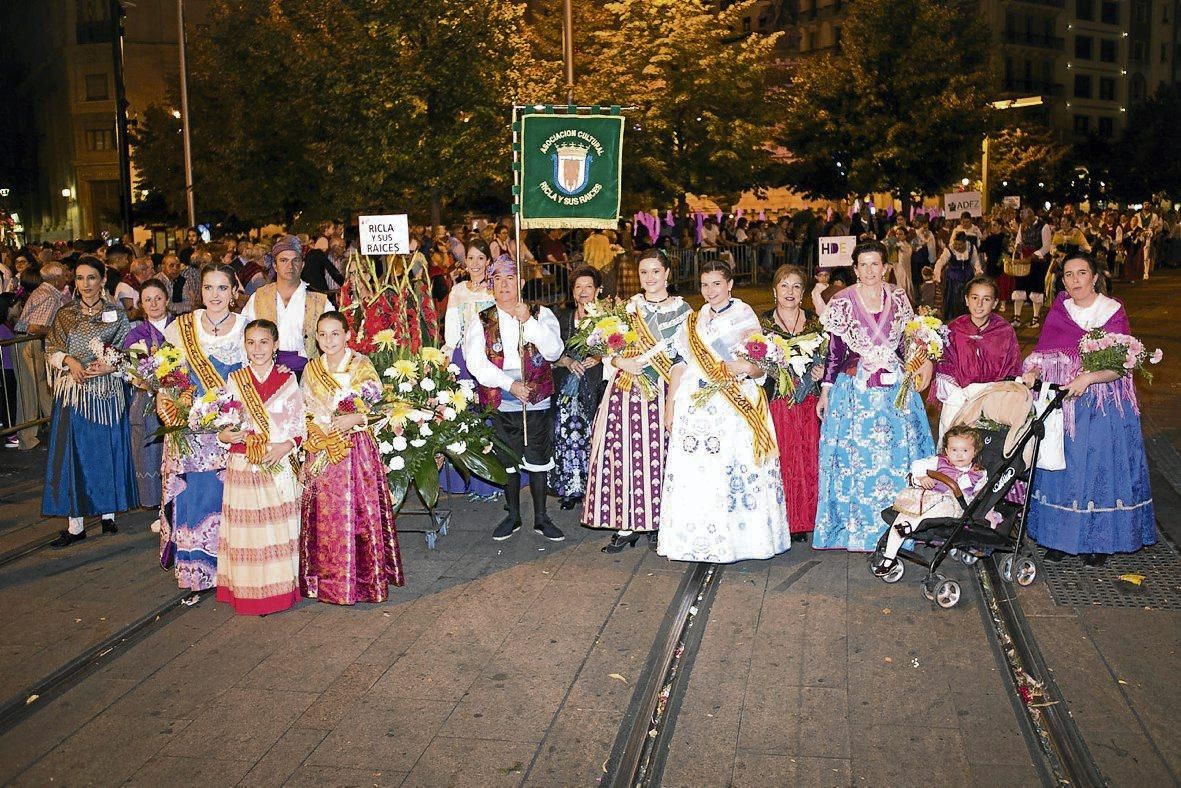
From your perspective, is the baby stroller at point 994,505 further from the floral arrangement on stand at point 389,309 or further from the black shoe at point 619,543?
the floral arrangement on stand at point 389,309

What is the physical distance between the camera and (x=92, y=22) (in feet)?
215

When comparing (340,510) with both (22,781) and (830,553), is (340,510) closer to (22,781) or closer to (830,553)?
(22,781)

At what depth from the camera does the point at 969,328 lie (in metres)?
8.66

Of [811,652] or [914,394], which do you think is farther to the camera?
[914,394]

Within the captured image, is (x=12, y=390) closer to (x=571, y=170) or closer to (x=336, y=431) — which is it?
(x=336, y=431)

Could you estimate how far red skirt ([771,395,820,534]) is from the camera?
898cm

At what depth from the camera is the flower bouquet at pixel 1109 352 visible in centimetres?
800

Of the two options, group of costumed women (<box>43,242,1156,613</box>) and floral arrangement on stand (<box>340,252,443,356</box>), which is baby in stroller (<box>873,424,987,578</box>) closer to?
group of costumed women (<box>43,242,1156,613</box>)

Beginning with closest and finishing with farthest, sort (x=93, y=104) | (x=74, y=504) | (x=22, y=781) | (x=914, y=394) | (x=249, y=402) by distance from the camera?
(x=22, y=781)
(x=249, y=402)
(x=914, y=394)
(x=74, y=504)
(x=93, y=104)

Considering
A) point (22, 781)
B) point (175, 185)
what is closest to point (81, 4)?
point (175, 185)

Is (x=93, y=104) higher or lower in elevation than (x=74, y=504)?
higher

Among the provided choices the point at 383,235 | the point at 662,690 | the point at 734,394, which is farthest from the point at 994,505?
the point at 383,235

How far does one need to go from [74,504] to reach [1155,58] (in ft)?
298

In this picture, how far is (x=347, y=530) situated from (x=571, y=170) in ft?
10.0
